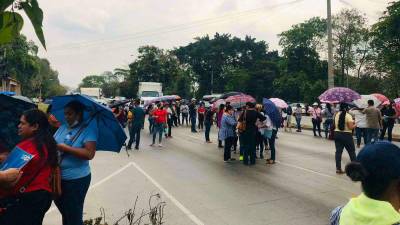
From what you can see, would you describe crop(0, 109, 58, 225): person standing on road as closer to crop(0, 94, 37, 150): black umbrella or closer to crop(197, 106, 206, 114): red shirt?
crop(0, 94, 37, 150): black umbrella

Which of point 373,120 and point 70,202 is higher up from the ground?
point 373,120

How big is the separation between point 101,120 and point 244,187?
17.1 ft

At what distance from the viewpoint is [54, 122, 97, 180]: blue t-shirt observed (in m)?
4.11

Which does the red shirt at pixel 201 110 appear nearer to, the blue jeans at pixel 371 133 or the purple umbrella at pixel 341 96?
the purple umbrella at pixel 341 96

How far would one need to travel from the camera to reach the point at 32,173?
330 centimetres

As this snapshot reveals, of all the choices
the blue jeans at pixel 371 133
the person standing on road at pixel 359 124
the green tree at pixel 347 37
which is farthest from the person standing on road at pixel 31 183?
the green tree at pixel 347 37

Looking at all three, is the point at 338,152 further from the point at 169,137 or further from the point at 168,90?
the point at 168,90

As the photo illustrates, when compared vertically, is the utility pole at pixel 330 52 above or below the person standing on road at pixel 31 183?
above

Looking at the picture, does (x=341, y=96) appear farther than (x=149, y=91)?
No

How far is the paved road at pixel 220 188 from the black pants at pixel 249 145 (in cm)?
26

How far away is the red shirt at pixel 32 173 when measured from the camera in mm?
3266

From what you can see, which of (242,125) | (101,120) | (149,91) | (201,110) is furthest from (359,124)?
(149,91)

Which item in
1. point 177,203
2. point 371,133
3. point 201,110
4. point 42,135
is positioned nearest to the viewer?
point 42,135

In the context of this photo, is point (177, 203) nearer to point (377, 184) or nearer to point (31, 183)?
point (31, 183)
